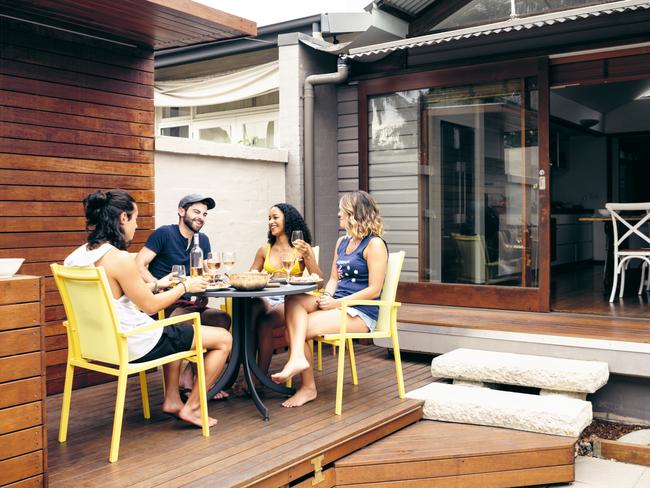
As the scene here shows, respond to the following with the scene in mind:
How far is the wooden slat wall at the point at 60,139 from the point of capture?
13.8ft

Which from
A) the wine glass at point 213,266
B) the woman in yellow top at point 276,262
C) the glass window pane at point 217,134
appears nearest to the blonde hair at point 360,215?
the woman in yellow top at point 276,262

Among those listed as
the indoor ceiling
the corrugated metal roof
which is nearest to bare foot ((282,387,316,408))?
the corrugated metal roof

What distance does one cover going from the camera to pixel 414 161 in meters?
6.35

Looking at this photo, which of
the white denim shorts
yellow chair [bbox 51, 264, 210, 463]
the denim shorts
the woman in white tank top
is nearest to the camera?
yellow chair [bbox 51, 264, 210, 463]

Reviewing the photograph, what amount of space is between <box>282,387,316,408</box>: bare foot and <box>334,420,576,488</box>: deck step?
542 millimetres

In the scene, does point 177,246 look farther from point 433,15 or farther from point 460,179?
point 433,15

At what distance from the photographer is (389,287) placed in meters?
4.29

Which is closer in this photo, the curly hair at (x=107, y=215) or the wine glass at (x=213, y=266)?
the curly hair at (x=107, y=215)

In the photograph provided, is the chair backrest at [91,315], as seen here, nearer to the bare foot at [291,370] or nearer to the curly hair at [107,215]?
the curly hair at [107,215]

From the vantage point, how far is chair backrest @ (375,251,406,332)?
4.23 metres

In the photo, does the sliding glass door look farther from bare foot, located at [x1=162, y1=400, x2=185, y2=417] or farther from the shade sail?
bare foot, located at [x1=162, y1=400, x2=185, y2=417]

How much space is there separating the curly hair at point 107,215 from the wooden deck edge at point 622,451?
2.88m

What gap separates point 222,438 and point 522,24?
3.52 meters

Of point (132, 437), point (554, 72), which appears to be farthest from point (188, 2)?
point (554, 72)
